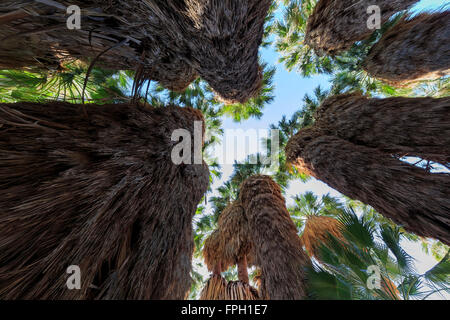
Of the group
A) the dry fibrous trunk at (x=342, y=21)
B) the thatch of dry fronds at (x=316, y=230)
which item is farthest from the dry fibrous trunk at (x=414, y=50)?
the thatch of dry fronds at (x=316, y=230)

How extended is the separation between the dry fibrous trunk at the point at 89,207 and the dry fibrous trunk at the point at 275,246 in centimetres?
185

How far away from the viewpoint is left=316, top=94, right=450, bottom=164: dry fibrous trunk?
8.10ft

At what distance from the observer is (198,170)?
11.0ft

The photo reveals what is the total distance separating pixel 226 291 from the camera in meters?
3.46

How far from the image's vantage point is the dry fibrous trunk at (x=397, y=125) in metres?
2.47

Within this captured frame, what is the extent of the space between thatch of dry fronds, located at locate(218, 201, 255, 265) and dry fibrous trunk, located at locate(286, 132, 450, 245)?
2433 mm

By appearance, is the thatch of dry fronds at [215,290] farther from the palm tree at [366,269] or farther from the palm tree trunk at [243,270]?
the palm tree at [366,269]

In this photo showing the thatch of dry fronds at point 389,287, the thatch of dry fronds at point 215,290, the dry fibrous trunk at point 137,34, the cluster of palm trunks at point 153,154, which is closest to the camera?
the cluster of palm trunks at point 153,154

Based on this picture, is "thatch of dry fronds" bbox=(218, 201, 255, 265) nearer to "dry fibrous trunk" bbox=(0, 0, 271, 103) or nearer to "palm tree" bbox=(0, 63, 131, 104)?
"dry fibrous trunk" bbox=(0, 0, 271, 103)

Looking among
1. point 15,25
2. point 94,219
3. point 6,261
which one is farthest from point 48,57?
point 6,261

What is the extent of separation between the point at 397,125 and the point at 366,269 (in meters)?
2.48

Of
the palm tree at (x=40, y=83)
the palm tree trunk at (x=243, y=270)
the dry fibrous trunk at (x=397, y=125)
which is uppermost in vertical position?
the palm tree at (x=40, y=83)

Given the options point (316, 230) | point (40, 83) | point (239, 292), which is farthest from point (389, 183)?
point (40, 83)

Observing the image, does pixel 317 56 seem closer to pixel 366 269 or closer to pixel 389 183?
pixel 389 183
